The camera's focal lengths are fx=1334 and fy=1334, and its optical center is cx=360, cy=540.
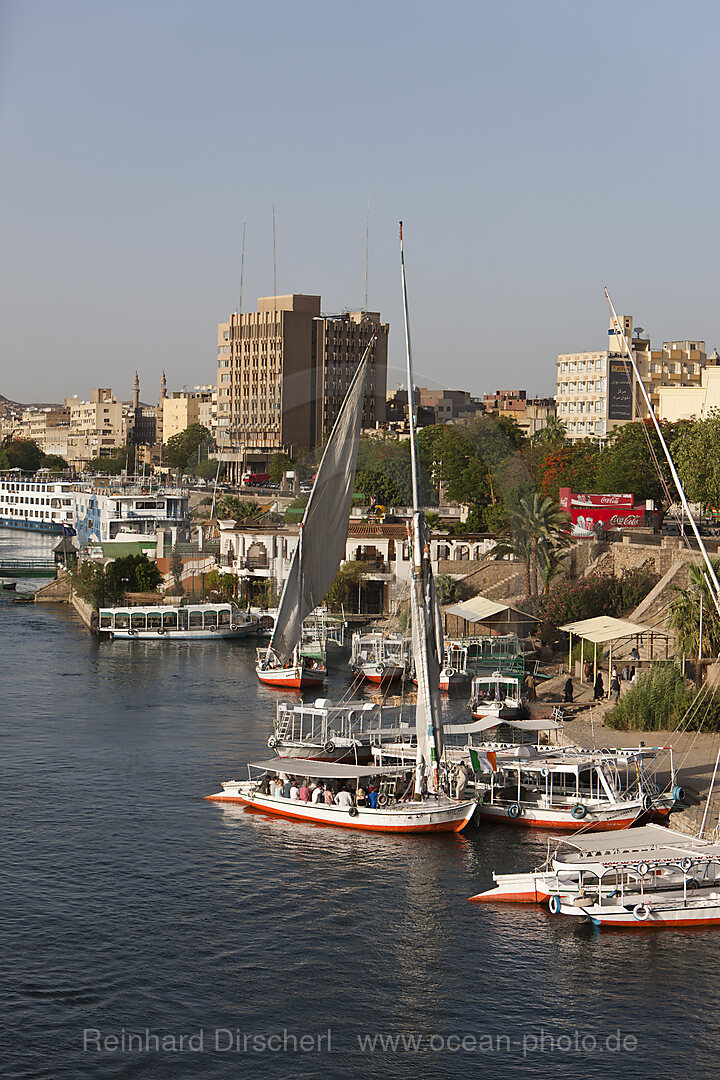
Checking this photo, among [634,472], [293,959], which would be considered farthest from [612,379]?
[293,959]

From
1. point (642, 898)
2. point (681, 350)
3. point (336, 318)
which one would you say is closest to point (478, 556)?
point (642, 898)

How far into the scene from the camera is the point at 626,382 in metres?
118

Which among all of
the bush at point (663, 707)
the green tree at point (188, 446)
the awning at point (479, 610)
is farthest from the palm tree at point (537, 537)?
the green tree at point (188, 446)

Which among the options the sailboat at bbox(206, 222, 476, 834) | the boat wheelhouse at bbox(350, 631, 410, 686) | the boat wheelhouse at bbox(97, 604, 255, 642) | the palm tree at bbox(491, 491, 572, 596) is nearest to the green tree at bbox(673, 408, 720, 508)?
the palm tree at bbox(491, 491, 572, 596)

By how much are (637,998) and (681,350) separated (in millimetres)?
114529

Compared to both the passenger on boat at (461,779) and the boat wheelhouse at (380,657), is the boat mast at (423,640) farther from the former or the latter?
the boat wheelhouse at (380,657)

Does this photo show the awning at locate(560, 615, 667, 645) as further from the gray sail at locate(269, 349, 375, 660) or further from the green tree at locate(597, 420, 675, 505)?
the green tree at locate(597, 420, 675, 505)

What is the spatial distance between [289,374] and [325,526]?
13138 cm

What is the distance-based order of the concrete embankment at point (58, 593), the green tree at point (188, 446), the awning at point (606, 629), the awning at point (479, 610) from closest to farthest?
the awning at point (606, 629), the awning at point (479, 610), the concrete embankment at point (58, 593), the green tree at point (188, 446)

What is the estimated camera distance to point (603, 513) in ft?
210

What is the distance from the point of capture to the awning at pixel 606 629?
1802 inches

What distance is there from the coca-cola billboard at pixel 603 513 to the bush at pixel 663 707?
24.4 meters

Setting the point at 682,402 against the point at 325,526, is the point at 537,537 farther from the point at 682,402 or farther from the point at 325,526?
the point at 682,402

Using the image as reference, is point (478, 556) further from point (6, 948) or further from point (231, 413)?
point (231, 413)
